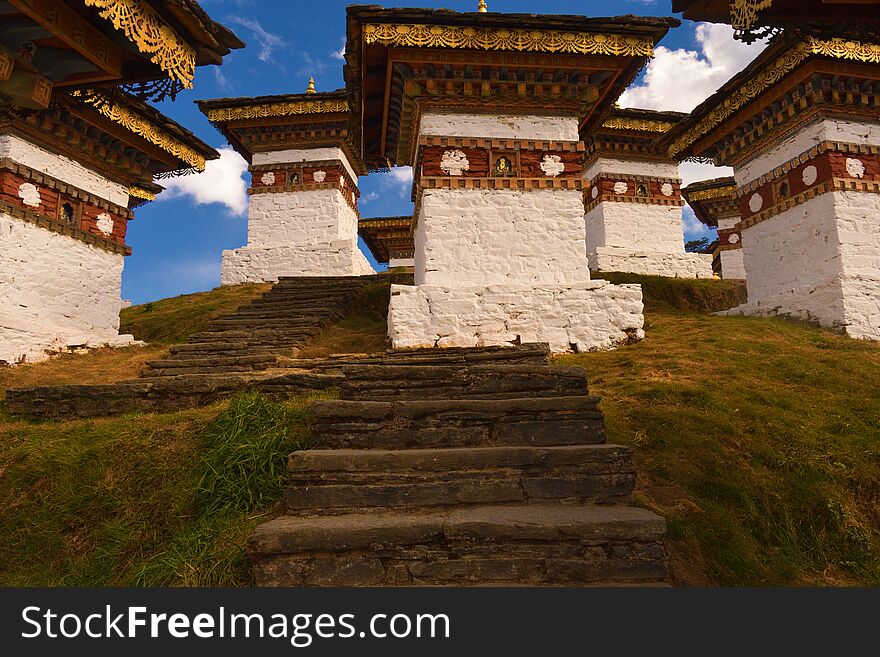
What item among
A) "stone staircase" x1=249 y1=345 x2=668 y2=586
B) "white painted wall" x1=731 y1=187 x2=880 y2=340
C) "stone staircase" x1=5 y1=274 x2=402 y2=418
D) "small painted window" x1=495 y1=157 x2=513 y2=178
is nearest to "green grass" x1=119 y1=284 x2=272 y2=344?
"stone staircase" x1=5 y1=274 x2=402 y2=418

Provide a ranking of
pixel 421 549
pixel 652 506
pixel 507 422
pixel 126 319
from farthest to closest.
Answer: pixel 126 319, pixel 507 422, pixel 652 506, pixel 421 549

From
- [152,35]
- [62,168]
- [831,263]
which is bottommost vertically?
[831,263]

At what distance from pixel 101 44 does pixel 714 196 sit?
27.1 metres

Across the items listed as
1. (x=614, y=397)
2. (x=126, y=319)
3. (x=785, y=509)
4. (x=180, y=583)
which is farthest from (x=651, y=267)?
(x=180, y=583)

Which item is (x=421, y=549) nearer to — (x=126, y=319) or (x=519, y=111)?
(x=519, y=111)

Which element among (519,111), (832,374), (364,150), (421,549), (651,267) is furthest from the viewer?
(651,267)

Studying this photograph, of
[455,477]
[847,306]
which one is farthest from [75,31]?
[847,306]

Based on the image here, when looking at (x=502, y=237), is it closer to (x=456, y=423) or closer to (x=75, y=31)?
(x=456, y=423)

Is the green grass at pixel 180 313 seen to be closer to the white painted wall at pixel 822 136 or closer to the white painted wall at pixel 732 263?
the white painted wall at pixel 822 136

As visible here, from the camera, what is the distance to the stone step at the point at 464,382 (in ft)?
18.6

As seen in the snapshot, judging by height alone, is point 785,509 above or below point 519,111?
below

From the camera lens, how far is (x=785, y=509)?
15.5 feet

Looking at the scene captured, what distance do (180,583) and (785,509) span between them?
500 cm

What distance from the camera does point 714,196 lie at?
84.9ft
